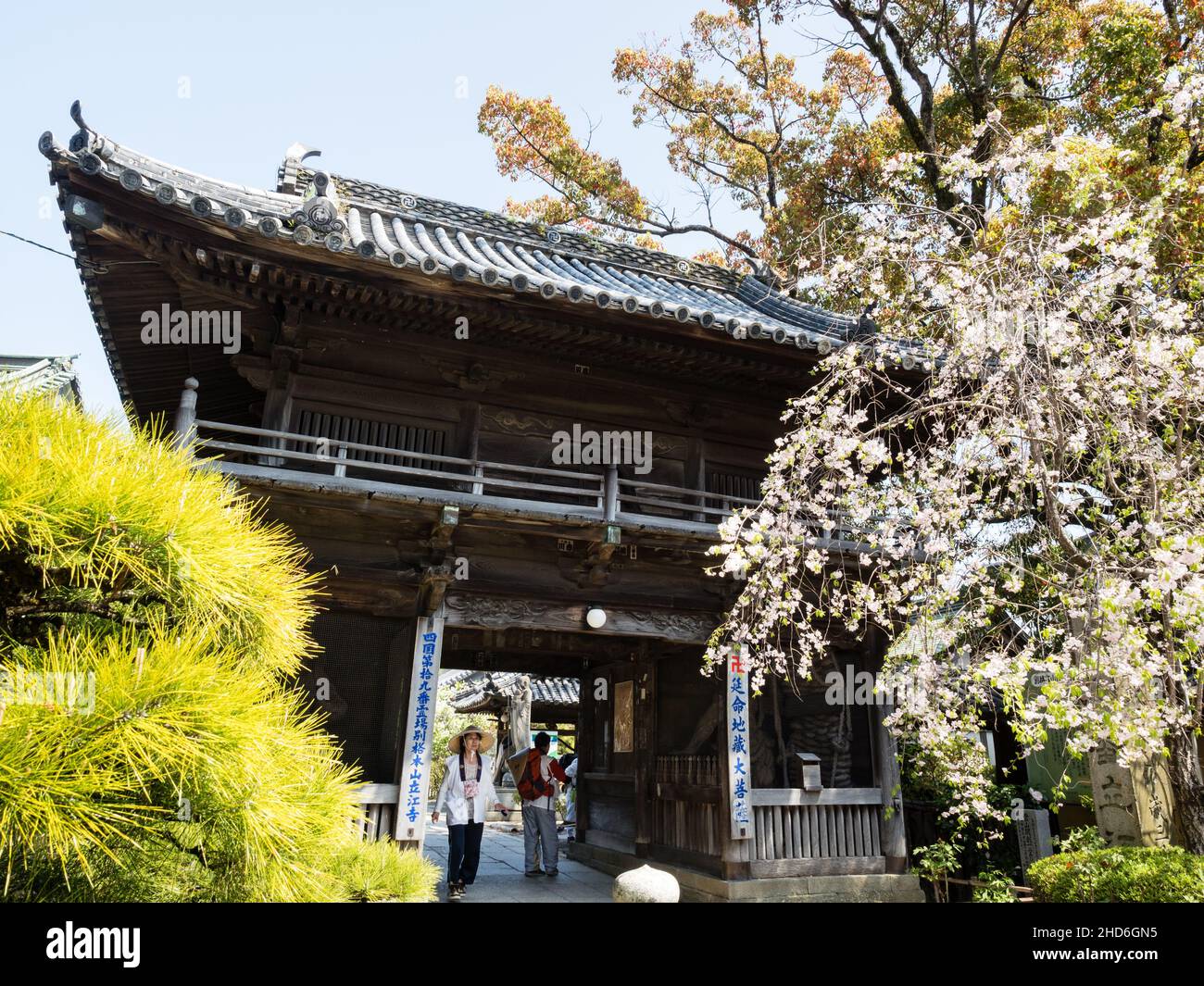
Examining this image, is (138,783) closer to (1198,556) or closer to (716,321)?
(1198,556)

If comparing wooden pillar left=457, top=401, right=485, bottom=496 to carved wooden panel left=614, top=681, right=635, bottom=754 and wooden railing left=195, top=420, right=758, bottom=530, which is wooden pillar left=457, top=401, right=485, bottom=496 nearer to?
wooden railing left=195, top=420, right=758, bottom=530

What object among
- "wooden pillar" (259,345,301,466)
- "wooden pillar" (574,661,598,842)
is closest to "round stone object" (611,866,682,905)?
"wooden pillar" (259,345,301,466)

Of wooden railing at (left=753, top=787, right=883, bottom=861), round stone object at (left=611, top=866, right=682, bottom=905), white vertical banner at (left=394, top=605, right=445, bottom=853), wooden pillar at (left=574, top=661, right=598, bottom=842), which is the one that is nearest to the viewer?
round stone object at (left=611, top=866, right=682, bottom=905)

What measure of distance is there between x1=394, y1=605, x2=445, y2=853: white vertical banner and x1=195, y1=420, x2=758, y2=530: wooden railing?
4.77 feet

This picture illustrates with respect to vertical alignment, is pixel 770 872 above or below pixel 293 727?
below

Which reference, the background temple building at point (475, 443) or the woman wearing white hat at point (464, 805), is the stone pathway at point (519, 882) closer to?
the woman wearing white hat at point (464, 805)

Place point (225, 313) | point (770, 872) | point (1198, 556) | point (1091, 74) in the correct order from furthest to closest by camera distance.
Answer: point (1091, 74), point (770, 872), point (225, 313), point (1198, 556)

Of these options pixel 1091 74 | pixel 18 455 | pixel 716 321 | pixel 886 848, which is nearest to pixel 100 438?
pixel 18 455

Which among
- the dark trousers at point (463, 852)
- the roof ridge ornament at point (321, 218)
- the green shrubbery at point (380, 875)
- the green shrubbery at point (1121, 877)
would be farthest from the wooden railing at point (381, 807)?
the green shrubbery at point (1121, 877)

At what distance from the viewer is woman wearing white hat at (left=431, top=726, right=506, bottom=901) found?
8.70 metres

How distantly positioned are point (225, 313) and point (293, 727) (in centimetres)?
584

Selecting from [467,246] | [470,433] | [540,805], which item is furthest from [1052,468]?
[540,805]

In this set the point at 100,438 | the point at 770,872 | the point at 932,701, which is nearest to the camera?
the point at 100,438
